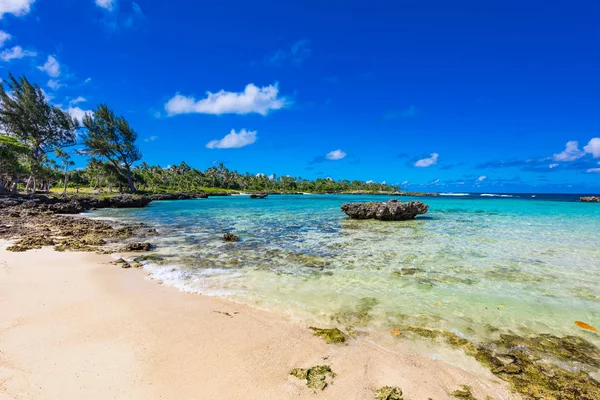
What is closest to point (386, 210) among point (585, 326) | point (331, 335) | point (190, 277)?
point (585, 326)

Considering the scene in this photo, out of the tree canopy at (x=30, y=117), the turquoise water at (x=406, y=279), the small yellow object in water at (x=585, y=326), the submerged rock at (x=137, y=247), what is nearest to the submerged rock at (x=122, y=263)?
the turquoise water at (x=406, y=279)

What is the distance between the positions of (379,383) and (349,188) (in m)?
197

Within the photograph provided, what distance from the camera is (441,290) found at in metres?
7.88

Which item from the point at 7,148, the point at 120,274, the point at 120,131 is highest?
the point at 120,131

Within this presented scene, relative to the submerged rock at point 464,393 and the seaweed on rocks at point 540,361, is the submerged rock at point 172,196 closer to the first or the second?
the seaweed on rocks at point 540,361

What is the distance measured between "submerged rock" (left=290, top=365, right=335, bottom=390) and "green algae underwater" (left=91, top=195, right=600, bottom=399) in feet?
4.25

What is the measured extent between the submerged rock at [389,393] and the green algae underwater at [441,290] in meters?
1.61

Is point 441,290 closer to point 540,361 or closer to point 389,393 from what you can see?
point 540,361

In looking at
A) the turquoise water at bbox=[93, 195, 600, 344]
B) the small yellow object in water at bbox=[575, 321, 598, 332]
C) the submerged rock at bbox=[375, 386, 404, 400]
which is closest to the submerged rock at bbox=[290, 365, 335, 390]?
the submerged rock at bbox=[375, 386, 404, 400]

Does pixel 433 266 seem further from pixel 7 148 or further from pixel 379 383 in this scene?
pixel 7 148

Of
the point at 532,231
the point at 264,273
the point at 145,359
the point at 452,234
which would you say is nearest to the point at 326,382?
the point at 145,359

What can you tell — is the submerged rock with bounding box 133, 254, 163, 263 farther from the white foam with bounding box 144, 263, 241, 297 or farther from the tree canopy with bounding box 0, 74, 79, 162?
the tree canopy with bounding box 0, 74, 79, 162

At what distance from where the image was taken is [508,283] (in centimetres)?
856

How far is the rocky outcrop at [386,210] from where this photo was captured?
26.4 m
